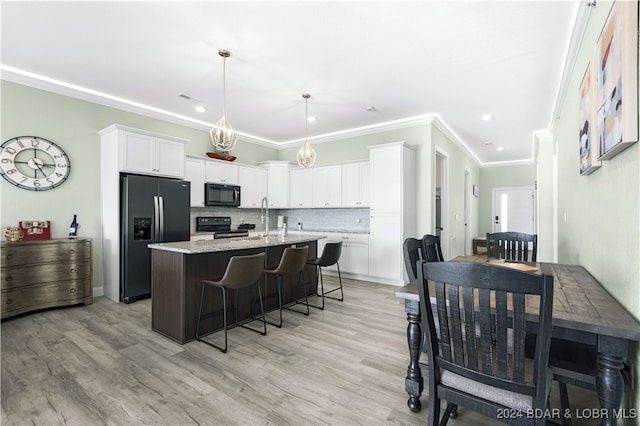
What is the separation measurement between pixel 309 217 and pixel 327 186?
971 mm

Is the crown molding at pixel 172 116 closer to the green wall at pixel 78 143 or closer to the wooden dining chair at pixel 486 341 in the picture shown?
the green wall at pixel 78 143

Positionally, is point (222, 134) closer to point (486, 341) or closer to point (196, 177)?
point (196, 177)

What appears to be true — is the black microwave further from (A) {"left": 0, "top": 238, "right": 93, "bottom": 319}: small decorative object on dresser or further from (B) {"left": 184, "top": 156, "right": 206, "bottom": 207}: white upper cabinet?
(A) {"left": 0, "top": 238, "right": 93, "bottom": 319}: small decorative object on dresser

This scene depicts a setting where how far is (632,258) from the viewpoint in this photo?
4.29 ft

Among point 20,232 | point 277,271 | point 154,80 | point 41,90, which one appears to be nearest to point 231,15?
point 154,80

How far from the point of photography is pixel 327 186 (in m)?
6.08

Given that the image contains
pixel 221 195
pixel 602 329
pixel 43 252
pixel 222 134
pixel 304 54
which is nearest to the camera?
pixel 602 329

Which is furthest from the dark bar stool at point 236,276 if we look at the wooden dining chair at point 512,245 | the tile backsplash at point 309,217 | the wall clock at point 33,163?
the tile backsplash at point 309,217

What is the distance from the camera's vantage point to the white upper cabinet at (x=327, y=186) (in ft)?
19.4

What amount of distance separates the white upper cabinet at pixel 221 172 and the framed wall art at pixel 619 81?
5.21 m

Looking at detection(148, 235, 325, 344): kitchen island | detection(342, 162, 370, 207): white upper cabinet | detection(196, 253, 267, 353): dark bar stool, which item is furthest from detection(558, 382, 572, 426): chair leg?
detection(342, 162, 370, 207): white upper cabinet

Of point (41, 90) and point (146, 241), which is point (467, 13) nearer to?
point (146, 241)

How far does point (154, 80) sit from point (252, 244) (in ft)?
8.12

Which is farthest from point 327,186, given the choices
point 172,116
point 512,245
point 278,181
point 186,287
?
point 186,287
